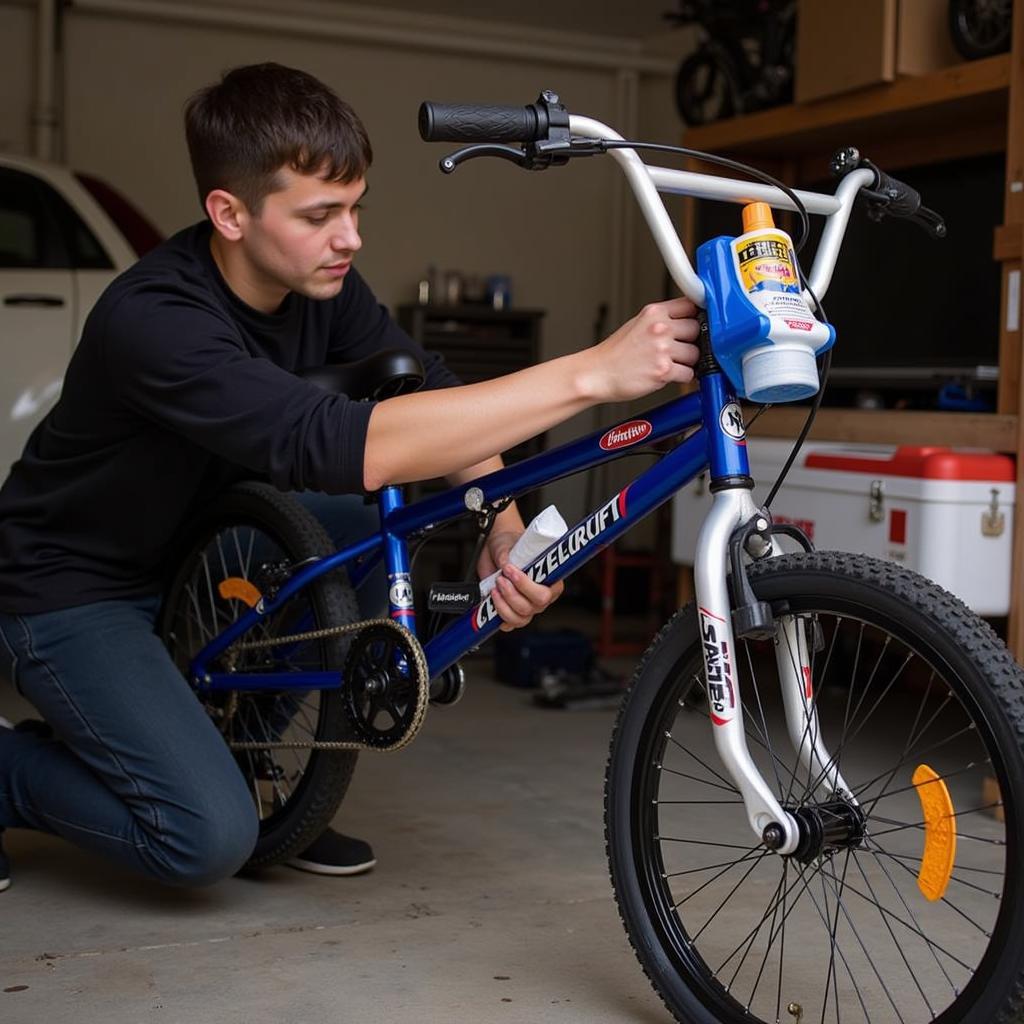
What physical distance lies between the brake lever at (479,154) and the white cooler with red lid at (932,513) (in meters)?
1.37

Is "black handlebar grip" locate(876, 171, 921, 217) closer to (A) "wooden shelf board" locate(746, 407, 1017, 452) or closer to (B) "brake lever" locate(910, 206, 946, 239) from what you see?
(B) "brake lever" locate(910, 206, 946, 239)

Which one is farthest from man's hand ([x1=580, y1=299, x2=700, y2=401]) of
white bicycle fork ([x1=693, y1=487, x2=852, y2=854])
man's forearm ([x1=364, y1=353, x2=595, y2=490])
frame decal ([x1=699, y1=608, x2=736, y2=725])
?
frame decal ([x1=699, y1=608, x2=736, y2=725])

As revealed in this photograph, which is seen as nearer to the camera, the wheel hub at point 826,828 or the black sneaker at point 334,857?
the wheel hub at point 826,828

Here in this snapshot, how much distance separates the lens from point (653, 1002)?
5.84 ft

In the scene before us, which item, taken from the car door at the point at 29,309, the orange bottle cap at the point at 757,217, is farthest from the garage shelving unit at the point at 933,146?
the car door at the point at 29,309

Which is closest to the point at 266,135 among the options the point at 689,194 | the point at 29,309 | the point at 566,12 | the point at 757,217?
the point at 689,194

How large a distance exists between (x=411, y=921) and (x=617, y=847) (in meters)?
0.52

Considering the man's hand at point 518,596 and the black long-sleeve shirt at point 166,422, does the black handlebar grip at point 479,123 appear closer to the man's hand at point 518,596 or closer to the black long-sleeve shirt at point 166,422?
the black long-sleeve shirt at point 166,422

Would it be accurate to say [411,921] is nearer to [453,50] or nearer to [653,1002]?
[653,1002]

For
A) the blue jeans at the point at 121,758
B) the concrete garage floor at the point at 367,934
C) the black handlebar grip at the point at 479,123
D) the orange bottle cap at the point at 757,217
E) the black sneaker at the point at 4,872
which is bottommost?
the concrete garage floor at the point at 367,934

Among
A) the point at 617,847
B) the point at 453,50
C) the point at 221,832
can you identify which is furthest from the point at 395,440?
the point at 453,50

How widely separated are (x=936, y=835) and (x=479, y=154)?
84 centimetres

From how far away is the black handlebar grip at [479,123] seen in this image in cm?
143

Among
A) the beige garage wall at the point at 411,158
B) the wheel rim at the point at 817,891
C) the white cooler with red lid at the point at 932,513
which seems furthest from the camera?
the beige garage wall at the point at 411,158
